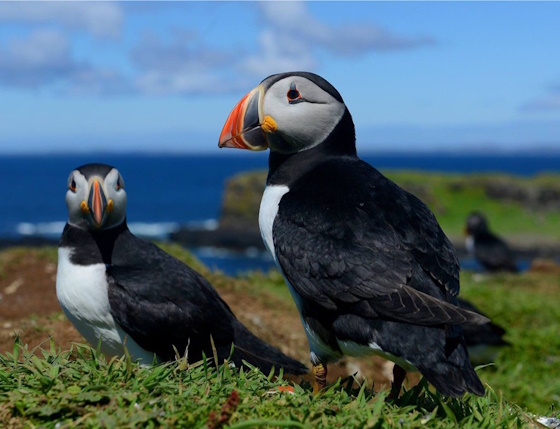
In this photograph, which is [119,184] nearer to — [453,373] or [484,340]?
[453,373]

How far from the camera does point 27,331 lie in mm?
6797

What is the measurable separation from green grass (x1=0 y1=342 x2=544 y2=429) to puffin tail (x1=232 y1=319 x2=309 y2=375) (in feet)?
3.43

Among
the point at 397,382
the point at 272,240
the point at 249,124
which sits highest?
the point at 249,124

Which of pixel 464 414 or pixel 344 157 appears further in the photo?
pixel 344 157

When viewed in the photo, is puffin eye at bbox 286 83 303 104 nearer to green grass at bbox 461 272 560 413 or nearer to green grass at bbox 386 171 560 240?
green grass at bbox 461 272 560 413

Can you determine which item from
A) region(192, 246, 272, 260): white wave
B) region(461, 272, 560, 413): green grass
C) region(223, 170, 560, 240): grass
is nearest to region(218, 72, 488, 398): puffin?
region(461, 272, 560, 413): green grass

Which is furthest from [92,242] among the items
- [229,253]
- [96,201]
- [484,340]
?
[229,253]

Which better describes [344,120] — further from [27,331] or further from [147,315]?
[27,331]

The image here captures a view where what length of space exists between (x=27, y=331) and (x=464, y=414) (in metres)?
4.11

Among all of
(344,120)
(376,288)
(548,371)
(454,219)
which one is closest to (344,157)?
(344,120)

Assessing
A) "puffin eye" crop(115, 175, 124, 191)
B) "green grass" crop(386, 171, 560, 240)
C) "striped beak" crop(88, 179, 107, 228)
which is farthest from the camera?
"green grass" crop(386, 171, 560, 240)

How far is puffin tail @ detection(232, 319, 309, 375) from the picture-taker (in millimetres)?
5523

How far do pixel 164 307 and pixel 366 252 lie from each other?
1.73 metres

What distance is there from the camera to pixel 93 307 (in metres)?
5.42
